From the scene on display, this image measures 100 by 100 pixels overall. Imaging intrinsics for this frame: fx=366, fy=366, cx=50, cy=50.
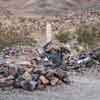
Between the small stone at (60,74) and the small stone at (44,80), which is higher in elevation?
the small stone at (60,74)

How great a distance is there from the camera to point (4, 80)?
13.0ft

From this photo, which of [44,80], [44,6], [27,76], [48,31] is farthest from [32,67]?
[44,6]

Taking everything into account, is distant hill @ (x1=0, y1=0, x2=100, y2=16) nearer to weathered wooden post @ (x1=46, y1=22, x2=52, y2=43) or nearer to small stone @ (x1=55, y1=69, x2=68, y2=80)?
weathered wooden post @ (x1=46, y1=22, x2=52, y2=43)

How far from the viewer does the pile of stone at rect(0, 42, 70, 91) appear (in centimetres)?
395

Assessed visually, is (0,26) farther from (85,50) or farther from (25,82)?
(85,50)

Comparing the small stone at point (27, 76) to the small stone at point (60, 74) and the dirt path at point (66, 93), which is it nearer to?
the dirt path at point (66, 93)

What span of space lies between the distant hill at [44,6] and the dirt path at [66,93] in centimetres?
86

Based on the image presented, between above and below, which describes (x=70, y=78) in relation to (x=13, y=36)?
below

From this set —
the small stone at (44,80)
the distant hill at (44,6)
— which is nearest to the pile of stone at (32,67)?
the small stone at (44,80)

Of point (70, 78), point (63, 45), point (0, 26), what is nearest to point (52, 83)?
point (70, 78)

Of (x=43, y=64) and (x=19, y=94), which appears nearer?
(x=19, y=94)

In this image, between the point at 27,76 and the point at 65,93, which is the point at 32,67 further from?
the point at 65,93

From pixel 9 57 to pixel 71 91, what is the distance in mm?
844

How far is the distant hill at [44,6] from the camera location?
13.8 feet
